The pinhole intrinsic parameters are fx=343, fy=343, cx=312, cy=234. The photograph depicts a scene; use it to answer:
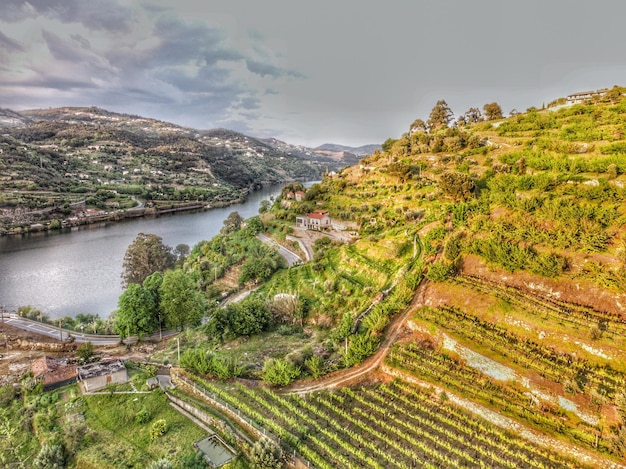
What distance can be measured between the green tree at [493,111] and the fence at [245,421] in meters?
53.4

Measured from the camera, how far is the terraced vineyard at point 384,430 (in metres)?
11.7

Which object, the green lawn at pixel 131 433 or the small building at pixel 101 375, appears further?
the small building at pixel 101 375

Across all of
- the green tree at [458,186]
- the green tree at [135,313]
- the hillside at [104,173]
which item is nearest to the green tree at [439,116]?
the green tree at [458,186]

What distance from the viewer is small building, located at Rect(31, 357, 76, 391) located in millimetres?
18078

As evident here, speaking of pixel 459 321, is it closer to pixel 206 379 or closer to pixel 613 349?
pixel 613 349

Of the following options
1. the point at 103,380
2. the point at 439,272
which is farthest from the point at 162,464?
the point at 439,272

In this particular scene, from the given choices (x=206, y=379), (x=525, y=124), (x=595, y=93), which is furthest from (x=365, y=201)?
(x=595, y=93)

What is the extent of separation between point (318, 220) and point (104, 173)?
3973 inches

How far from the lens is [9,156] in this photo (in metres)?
94.0

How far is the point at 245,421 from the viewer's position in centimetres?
1402

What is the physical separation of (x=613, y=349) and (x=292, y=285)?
815 inches

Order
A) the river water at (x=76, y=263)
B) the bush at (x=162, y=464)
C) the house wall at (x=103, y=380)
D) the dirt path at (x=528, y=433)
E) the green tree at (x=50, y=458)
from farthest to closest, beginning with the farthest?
the river water at (x=76, y=263), the house wall at (x=103, y=380), the green tree at (x=50, y=458), the bush at (x=162, y=464), the dirt path at (x=528, y=433)

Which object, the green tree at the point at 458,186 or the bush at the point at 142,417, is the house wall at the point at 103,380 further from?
the green tree at the point at 458,186

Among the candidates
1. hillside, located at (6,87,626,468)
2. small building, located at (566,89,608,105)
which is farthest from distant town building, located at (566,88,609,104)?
hillside, located at (6,87,626,468)
